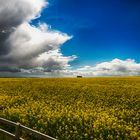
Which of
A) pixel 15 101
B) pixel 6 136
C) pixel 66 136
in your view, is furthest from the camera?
pixel 15 101

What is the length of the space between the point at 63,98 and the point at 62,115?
8238 millimetres

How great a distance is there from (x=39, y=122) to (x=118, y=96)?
10.6 meters

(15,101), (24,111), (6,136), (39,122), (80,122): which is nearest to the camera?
(6,136)

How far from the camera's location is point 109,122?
15500 millimetres

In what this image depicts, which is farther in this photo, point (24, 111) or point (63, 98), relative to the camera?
point (63, 98)

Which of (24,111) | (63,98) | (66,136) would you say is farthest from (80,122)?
(63,98)

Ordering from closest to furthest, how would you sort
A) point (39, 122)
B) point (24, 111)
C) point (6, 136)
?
point (6, 136)
point (39, 122)
point (24, 111)

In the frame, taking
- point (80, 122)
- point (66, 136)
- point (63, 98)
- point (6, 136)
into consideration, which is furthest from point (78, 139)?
point (63, 98)

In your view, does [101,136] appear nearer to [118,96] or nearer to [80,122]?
[80,122]

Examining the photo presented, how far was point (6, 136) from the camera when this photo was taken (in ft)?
44.9

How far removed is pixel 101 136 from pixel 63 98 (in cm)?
1222

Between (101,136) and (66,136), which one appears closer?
(101,136)

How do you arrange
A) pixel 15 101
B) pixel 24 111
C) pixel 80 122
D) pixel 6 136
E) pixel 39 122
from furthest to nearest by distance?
pixel 15 101, pixel 24 111, pixel 39 122, pixel 80 122, pixel 6 136

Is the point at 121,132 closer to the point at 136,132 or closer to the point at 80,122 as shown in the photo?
the point at 136,132
